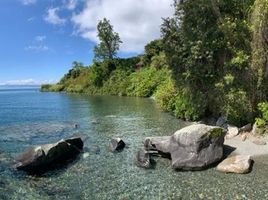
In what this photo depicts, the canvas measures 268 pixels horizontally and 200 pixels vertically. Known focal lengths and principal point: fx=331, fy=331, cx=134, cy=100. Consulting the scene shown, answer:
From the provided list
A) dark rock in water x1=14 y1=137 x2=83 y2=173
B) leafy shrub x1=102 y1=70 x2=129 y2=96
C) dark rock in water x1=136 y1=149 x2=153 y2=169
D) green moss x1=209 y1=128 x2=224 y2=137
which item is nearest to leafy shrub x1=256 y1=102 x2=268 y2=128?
green moss x1=209 y1=128 x2=224 y2=137

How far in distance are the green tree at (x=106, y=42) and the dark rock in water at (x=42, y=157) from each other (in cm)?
8320

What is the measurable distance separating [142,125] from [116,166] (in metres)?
13.2

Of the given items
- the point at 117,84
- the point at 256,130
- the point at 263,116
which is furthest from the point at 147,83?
the point at 256,130

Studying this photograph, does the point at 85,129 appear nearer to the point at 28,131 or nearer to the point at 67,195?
the point at 28,131

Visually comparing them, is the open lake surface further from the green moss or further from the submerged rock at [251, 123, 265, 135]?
the submerged rock at [251, 123, 265, 135]

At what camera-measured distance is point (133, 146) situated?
22.2m

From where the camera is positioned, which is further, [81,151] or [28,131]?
[28,131]

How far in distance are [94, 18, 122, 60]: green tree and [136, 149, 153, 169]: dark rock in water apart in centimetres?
8465

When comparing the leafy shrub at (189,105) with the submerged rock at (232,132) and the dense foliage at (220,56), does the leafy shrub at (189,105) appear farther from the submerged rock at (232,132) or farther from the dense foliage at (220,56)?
the submerged rock at (232,132)

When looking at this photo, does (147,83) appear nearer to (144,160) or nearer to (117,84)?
(117,84)

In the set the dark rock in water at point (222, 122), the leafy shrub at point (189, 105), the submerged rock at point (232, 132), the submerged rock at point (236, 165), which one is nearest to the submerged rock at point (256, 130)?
the submerged rock at point (232, 132)

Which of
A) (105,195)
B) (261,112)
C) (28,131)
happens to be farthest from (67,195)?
(28,131)

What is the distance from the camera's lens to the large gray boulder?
1697cm

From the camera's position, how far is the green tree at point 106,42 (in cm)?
9988
